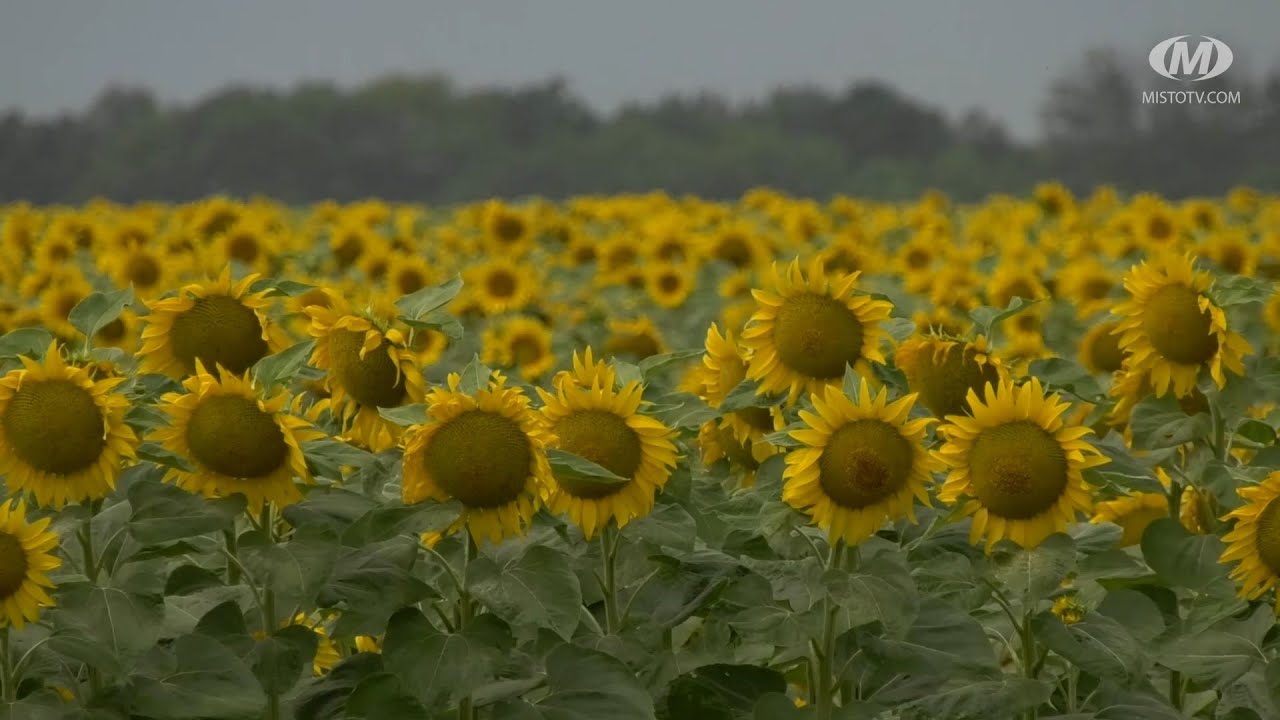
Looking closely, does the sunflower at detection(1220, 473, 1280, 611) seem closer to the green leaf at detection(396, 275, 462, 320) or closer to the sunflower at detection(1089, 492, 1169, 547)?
the sunflower at detection(1089, 492, 1169, 547)

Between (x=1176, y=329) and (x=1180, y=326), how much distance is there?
0.04ft

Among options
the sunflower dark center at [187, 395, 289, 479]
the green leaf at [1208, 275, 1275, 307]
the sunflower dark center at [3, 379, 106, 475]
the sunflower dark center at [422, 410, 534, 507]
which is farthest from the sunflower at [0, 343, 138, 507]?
the green leaf at [1208, 275, 1275, 307]

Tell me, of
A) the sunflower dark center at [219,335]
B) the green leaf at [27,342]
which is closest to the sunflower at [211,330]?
the sunflower dark center at [219,335]

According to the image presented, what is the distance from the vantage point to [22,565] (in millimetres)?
2680

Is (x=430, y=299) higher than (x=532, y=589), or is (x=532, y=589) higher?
(x=430, y=299)

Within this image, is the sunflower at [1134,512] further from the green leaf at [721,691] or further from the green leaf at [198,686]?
the green leaf at [198,686]

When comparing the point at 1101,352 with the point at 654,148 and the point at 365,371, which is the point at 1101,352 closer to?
the point at 365,371

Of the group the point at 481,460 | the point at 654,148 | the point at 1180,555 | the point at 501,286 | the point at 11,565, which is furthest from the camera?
the point at 654,148

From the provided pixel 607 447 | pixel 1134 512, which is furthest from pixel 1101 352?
pixel 607 447

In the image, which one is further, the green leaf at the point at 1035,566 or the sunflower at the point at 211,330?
the sunflower at the point at 211,330

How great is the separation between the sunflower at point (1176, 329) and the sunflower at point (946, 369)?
482mm

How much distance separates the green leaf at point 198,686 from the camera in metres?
2.84

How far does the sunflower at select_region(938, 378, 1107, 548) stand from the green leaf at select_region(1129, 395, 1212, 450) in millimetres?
725

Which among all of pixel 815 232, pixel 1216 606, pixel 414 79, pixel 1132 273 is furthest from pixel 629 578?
pixel 414 79
